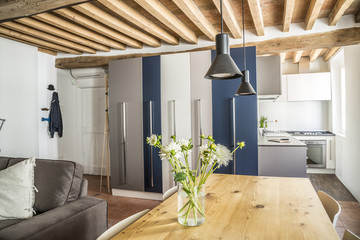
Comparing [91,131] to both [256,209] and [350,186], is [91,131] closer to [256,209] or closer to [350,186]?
[256,209]

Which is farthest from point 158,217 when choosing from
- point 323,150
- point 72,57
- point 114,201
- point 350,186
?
point 323,150

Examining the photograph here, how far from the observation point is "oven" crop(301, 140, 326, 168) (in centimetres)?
504

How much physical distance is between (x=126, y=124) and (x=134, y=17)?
1642 mm

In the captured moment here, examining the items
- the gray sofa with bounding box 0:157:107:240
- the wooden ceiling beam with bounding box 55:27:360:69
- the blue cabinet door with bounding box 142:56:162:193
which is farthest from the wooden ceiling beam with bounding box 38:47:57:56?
the gray sofa with bounding box 0:157:107:240

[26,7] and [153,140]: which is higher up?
[26,7]

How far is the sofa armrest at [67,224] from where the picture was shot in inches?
62.5

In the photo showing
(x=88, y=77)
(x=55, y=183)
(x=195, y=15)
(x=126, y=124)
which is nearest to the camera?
(x=55, y=183)

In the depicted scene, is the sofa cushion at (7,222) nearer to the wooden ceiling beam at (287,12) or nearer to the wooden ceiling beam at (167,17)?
the wooden ceiling beam at (167,17)

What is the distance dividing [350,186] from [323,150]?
1.19m

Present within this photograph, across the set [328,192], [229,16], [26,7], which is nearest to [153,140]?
[26,7]

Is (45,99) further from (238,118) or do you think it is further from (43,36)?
(238,118)

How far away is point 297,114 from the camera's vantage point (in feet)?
19.3

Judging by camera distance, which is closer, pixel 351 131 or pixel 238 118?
pixel 238 118

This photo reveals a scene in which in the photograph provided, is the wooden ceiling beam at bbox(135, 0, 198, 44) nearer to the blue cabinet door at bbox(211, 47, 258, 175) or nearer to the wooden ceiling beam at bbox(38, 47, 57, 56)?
the blue cabinet door at bbox(211, 47, 258, 175)
